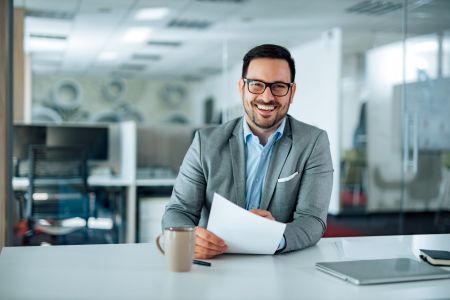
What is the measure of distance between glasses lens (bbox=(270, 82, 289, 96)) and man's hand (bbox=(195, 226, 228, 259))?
0.58m

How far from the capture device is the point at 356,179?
6977 mm

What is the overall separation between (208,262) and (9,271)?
44 centimetres

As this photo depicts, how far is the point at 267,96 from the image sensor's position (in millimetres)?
1706

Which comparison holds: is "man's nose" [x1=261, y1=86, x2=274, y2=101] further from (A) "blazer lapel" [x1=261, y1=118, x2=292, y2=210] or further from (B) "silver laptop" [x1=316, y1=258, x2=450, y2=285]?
(B) "silver laptop" [x1=316, y1=258, x2=450, y2=285]

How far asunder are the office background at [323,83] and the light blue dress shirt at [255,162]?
5.83ft

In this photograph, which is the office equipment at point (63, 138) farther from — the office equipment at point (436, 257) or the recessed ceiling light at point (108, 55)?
the recessed ceiling light at point (108, 55)

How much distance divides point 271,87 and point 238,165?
0.91ft

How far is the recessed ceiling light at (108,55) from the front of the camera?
33.2 feet

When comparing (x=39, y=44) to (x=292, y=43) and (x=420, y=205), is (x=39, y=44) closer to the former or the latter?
(x=292, y=43)

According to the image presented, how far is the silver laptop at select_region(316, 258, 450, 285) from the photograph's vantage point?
3.67ft

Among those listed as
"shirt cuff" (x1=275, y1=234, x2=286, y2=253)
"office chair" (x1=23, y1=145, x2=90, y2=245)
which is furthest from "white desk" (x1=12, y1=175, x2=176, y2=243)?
"shirt cuff" (x1=275, y1=234, x2=286, y2=253)

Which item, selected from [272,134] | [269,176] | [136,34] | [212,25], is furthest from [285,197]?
[136,34]

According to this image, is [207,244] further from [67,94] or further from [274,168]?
[67,94]

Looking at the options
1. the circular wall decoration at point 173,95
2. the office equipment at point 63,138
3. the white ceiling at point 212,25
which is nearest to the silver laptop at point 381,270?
the office equipment at point 63,138
